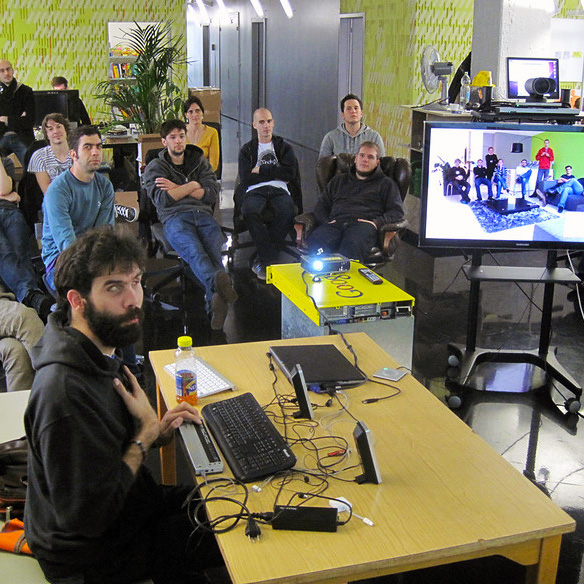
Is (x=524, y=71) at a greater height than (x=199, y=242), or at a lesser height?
greater

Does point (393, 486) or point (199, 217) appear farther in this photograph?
point (199, 217)

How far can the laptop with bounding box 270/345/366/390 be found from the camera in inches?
106

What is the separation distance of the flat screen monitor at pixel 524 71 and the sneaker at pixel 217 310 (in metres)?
2.34

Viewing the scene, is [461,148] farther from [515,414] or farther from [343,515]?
[343,515]

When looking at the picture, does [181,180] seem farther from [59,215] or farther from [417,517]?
[417,517]

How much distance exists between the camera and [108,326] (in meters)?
2.08

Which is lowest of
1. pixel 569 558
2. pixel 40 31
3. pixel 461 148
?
pixel 569 558

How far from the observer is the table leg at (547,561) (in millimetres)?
1965

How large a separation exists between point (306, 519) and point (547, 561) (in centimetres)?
63

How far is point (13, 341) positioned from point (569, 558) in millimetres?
2534

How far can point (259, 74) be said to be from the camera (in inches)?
592

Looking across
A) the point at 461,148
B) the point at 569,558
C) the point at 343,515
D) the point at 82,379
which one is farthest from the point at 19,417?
the point at 461,148

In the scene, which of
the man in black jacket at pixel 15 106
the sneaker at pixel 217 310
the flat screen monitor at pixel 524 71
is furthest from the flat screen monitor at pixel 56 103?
the flat screen monitor at pixel 524 71

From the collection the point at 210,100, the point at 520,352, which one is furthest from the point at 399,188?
the point at 210,100
